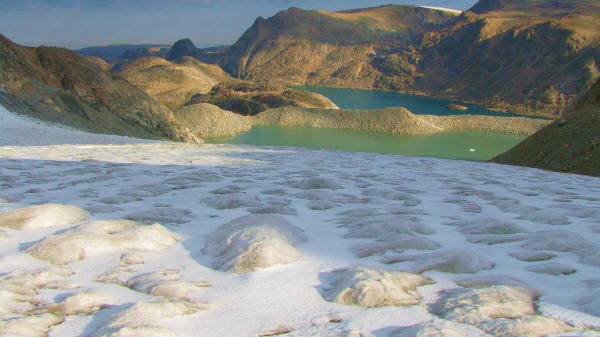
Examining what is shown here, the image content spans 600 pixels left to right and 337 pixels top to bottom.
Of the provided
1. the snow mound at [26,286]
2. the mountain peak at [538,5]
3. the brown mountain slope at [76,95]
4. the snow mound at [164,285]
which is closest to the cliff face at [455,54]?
the mountain peak at [538,5]

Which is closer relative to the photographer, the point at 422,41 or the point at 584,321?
the point at 584,321

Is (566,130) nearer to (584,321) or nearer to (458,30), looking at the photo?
(584,321)

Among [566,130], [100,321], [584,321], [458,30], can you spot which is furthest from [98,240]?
[458,30]

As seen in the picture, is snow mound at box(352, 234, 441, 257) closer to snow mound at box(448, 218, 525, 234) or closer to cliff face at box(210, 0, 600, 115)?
snow mound at box(448, 218, 525, 234)

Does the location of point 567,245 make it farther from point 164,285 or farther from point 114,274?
point 114,274

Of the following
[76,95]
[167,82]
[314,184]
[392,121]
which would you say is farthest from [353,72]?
[314,184]

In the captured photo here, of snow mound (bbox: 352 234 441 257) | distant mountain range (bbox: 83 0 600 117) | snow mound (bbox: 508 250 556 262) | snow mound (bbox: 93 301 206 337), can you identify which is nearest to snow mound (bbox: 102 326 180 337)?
snow mound (bbox: 93 301 206 337)
